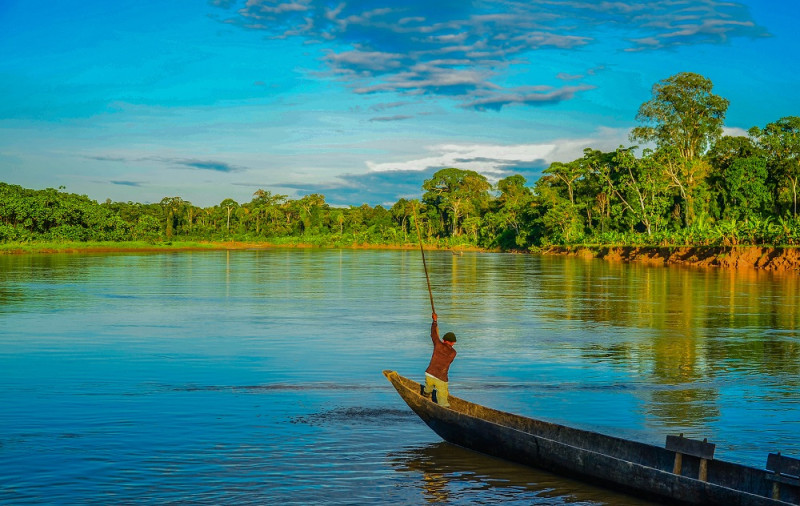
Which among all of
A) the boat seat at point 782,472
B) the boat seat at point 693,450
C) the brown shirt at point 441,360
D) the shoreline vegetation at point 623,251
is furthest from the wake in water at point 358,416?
the shoreline vegetation at point 623,251

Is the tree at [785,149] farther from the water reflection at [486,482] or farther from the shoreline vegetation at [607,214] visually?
the water reflection at [486,482]

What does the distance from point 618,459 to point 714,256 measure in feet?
231

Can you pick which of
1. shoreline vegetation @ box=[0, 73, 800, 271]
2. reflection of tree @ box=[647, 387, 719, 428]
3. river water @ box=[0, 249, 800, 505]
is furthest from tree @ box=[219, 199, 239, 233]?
reflection of tree @ box=[647, 387, 719, 428]

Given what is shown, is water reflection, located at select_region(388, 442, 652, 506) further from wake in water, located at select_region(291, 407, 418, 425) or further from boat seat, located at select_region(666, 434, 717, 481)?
wake in water, located at select_region(291, 407, 418, 425)

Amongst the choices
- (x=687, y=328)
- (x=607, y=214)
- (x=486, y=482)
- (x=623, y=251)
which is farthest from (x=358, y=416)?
(x=607, y=214)

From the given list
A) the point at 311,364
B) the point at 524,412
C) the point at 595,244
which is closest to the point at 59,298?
the point at 311,364

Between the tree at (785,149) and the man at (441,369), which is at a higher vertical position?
the tree at (785,149)

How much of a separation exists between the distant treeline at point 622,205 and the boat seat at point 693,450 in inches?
2555

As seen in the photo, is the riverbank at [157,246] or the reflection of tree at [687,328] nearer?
the reflection of tree at [687,328]

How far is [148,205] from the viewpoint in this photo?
159375 mm

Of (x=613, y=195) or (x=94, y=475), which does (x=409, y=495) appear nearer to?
(x=94, y=475)

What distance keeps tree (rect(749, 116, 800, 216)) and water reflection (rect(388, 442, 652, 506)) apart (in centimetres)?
8407

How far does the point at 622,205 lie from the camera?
342 ft

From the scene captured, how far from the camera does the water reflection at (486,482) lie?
32.9ft
